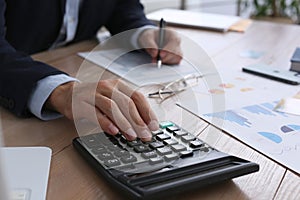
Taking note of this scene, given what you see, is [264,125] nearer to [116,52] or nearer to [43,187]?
[43,187]

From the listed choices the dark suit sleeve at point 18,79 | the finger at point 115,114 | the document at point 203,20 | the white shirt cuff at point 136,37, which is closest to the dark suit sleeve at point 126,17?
the white shirt cuff at point 136,37

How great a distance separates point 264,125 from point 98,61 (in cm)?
45

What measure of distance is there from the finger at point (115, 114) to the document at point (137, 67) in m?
0.23

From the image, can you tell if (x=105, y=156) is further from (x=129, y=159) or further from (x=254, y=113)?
(x=254, y=113)

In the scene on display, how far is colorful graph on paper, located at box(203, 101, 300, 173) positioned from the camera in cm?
62

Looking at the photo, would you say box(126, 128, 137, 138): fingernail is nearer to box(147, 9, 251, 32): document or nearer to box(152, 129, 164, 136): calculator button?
box(152, 129, 164, 136): calculator button

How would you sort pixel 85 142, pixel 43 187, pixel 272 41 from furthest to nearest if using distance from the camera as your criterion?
pixel 272 41
pixel 85 142
pixel 43 187

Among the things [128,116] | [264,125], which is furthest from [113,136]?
[264,125]

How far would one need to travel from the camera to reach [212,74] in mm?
980

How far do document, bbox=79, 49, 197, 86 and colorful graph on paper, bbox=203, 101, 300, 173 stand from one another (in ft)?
0.68

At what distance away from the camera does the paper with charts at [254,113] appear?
641mm

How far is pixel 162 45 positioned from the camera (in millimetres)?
1070

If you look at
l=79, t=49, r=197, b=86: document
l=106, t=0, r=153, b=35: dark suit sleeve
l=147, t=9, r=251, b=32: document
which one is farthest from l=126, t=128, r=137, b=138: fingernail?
l=147, t=9, r=251, b=32: document

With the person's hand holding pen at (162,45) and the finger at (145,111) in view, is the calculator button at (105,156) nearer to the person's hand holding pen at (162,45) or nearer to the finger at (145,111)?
the finger at (145,111)
